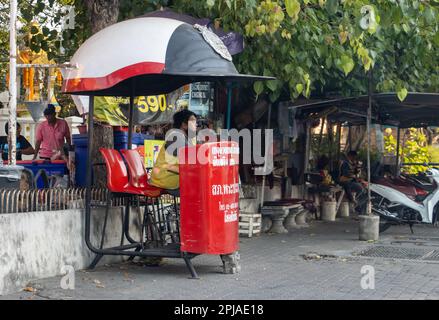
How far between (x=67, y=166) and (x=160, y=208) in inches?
104

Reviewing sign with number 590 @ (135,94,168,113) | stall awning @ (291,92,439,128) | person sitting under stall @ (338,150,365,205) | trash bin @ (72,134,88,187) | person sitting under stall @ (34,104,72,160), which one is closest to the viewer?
trash bin @ (72,134,88,187)

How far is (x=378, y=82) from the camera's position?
12578 millimetres

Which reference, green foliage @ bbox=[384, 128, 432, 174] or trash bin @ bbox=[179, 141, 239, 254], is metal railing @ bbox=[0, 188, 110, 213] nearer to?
trash bin @ bbox=[179, 141, 239, 254]

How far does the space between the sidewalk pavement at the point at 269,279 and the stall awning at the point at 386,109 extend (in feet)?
8.52

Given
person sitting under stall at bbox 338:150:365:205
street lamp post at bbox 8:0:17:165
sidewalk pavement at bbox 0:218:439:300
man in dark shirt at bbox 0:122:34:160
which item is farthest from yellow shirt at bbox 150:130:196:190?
person sitting under stall at bbox 338:150:365:205

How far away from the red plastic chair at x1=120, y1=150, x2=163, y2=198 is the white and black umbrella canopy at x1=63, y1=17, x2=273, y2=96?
36.8 inches

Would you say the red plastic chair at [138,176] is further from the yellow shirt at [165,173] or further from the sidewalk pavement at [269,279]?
the sidewalk pavement at [269,279]

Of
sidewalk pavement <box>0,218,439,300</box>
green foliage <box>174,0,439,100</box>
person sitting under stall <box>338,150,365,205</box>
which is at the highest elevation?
green foliage <box>174,0,439,100</box>

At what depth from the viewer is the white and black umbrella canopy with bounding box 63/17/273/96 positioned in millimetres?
7480

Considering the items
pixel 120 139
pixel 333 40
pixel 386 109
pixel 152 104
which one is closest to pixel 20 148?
pixel 152 104

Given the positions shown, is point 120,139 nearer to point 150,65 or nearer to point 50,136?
point 50,136

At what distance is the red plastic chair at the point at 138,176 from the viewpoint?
8.16m
